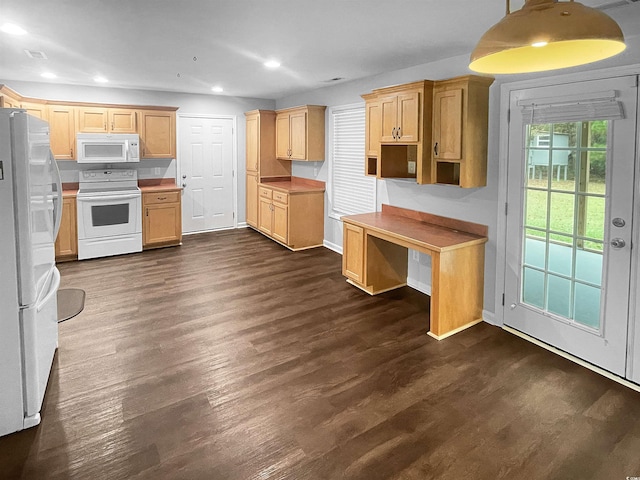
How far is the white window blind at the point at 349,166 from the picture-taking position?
5578 mm

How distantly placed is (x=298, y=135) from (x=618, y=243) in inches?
180

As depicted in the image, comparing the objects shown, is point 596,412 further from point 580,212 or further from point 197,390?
point 197,390

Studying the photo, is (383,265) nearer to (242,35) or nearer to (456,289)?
(456,289)

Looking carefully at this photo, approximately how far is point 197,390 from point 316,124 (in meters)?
4.46

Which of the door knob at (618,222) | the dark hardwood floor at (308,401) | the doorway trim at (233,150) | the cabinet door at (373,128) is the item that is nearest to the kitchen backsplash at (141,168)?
the doorway trim at (233,150)

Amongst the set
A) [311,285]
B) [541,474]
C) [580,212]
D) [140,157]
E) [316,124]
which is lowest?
[541,474]

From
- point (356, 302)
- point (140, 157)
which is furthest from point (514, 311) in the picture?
point (140, 157)

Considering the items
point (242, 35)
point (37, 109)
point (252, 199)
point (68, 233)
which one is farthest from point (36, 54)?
point (252, 199)

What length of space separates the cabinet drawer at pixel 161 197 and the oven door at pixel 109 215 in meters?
0.15

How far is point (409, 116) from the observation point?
407 cm

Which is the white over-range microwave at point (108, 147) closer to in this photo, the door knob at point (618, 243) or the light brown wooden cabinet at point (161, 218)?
the light brown wooden cabinet at point (161, 218)

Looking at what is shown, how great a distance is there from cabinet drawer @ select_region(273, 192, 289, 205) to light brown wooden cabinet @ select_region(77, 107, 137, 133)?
227 cm

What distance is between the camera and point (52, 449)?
2219 millimetres

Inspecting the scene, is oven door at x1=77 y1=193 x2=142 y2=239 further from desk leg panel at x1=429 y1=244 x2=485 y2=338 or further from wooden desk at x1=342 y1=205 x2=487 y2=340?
desk leg panel at x1=429 y1=244 x2=485 y2=338
